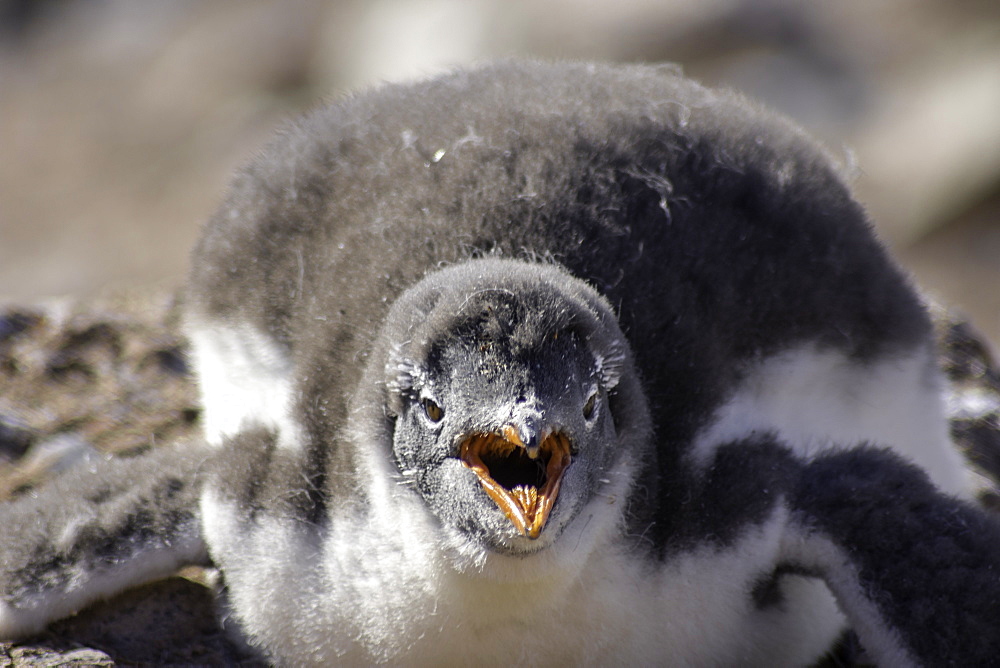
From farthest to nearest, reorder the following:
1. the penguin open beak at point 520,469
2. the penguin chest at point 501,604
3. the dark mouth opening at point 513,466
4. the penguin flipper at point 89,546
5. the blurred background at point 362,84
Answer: the blurred background at point 362,84 → the penguin flipper at point 89,546 → the penguin chest at point 501,604 → the dark mouth opening at point 513,466 → the penguin open beak at point 520,469

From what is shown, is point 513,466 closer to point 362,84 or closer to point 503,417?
point 503,417

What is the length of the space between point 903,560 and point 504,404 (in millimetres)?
1029

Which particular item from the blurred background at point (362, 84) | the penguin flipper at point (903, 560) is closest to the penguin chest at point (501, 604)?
the penguin flipper at point (903, 560)

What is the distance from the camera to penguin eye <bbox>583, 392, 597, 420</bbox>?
2.57m

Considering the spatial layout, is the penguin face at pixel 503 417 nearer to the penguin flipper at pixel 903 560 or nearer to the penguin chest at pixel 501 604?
the penguin chest at pixel 501 604

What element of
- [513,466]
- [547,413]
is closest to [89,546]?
[513,466]

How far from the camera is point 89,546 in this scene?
299 cm

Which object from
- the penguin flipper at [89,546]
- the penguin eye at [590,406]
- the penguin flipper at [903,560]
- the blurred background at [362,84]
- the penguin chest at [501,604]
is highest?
the blurred background at [362,84]

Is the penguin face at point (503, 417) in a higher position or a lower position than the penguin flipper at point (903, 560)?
higher

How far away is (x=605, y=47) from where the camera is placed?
33.6 feet

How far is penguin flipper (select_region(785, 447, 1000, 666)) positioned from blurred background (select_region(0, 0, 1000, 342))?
4.06 metres

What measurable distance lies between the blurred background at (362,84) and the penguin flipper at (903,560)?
406 centimetres

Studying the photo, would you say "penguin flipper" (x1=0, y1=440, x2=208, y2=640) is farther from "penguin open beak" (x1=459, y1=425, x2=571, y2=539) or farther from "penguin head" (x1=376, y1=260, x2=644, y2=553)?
"penguin open beak" (x1=459, y1=425, x2=571, y2=539)

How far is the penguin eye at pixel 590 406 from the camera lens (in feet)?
8.45
